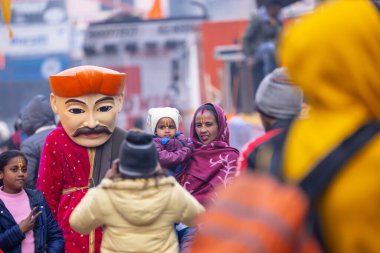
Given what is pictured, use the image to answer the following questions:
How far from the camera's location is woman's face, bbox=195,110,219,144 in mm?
7126

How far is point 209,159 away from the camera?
6.99 metres

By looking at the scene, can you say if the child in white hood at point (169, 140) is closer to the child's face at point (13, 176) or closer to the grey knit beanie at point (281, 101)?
the child's face at point (13, 176)

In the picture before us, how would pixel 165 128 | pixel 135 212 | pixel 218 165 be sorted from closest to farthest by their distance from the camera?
pixel 135 212 < pixel 218 165 < pixel 165 128

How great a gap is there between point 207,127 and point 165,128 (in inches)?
14.9

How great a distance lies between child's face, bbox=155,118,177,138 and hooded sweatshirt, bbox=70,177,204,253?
1507mm

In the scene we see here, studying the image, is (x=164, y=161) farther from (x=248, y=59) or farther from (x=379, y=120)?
(x=248, y=59)

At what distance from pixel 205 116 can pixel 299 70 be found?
4.06m

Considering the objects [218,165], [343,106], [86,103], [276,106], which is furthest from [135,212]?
[343,106]

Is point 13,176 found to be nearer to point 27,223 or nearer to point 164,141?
point 27,223

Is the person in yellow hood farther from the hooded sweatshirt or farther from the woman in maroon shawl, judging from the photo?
the woman in maroon shawl

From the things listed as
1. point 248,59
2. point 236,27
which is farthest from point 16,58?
point 248,59

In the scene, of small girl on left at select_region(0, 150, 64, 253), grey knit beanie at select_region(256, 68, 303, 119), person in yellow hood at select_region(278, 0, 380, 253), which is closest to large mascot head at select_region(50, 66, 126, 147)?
small girl on left at select_region(0, 150, 64, 253)

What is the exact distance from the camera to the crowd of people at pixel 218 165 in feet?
9.82

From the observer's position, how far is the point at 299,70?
122 inches
